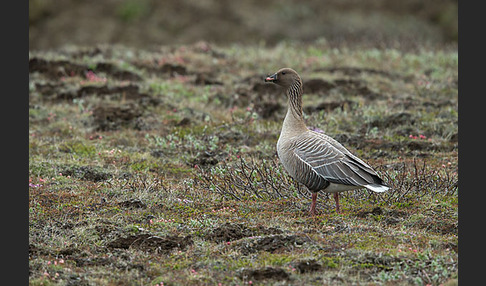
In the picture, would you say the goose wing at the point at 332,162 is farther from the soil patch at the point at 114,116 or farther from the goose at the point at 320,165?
the soil patch at the point at 114,116

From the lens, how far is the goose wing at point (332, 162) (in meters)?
7.67

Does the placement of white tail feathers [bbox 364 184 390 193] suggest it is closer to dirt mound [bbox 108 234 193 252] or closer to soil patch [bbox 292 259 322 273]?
soil patch [bbox 292 259 322 273]

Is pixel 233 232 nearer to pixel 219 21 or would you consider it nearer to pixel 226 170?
pixel 226 170

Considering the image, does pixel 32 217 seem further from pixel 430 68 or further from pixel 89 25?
pixel 89 25

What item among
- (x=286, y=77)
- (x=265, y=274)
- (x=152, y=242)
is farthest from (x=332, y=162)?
(x=152, y=242)

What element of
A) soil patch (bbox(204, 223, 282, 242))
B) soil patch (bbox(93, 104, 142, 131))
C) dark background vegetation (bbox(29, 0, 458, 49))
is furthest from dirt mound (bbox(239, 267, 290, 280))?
dark background vegetation (bbox(29, 0, 458, 49))

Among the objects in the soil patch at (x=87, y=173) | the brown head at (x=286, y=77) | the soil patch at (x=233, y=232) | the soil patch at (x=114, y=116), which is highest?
the brown head at (x=286, y=77)

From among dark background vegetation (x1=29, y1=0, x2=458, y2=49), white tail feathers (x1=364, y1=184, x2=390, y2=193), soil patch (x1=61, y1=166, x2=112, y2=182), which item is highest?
dark background vegetation (x1=29, y1=0, x2=458, y2=49)

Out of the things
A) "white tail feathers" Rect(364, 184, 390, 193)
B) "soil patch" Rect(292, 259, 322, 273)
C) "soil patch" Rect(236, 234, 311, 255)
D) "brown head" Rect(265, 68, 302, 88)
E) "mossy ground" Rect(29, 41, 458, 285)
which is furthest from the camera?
"brown head" Rect(265, 68, 302, 88)

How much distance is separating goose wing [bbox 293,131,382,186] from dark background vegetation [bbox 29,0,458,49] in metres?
22.7

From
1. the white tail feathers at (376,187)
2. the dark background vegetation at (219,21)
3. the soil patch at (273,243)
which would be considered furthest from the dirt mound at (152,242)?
the dark background vegetation at (219,21)

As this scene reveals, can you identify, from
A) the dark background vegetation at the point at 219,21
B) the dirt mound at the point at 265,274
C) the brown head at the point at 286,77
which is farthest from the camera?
the dark background vegetation at the point at 219,21

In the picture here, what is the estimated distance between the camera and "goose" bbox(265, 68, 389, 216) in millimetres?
7672

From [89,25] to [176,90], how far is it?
56.4 feet
